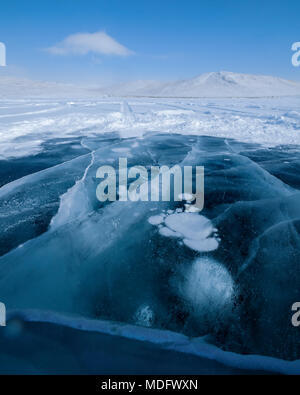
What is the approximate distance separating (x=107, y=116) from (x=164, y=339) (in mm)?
9424

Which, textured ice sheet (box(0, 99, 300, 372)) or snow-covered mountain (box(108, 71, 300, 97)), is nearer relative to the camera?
textured ice sheet (box(0, 99, 300, 372))

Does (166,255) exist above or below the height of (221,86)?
below

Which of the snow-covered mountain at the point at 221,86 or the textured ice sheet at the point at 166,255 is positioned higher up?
the snow-covered mountain at the point at 221,86

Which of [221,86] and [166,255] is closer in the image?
[166,255]

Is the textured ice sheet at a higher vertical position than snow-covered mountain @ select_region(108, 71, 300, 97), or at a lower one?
lower

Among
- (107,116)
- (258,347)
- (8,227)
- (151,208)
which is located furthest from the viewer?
(107,116)

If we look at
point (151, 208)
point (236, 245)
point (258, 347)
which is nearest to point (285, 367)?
point (258, 347)

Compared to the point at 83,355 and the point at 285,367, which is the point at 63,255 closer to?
the point at 83,355

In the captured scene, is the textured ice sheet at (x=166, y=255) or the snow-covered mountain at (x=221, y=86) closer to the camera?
the textured ice sheet at (x=166, y=255)

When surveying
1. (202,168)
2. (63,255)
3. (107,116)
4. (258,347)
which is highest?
(107,116)

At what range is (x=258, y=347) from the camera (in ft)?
4.39

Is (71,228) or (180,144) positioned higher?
(180,144)
